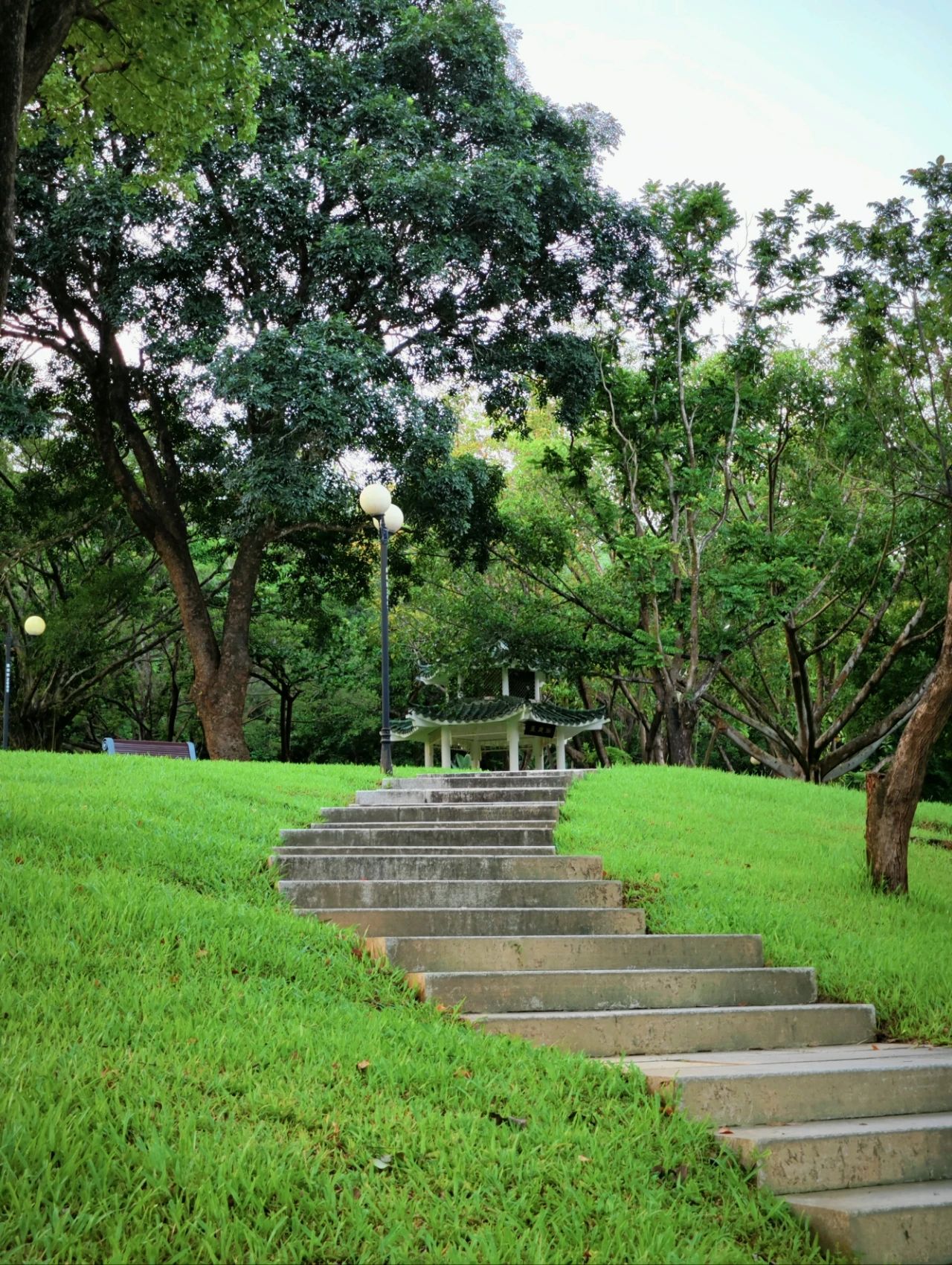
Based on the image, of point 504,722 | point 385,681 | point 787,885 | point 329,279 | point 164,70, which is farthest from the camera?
point 504,722

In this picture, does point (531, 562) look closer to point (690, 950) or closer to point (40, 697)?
point (40, 697)

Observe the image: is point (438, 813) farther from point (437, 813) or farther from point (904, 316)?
point (904, 316)

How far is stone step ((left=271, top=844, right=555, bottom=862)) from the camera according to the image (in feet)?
23.3

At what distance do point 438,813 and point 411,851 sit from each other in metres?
1.27

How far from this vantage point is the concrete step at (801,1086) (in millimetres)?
3936

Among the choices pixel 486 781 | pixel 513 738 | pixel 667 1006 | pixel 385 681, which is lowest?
pixel 667 1006

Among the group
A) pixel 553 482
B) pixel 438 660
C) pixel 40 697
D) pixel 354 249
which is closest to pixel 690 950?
pixel 354 249

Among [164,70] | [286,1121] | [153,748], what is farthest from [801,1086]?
[153,748]

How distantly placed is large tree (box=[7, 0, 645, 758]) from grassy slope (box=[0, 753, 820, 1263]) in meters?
9.07

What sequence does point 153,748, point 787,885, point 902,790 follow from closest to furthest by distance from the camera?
point 787,885 → point 902,790 → point 153,748

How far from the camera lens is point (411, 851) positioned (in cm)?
735

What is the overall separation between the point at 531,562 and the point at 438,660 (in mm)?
3214

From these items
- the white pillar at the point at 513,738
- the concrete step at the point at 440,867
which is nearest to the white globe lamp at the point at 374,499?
the concrete step at the point at 440,867

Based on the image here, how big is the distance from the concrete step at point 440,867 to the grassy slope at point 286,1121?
1.32 metres
